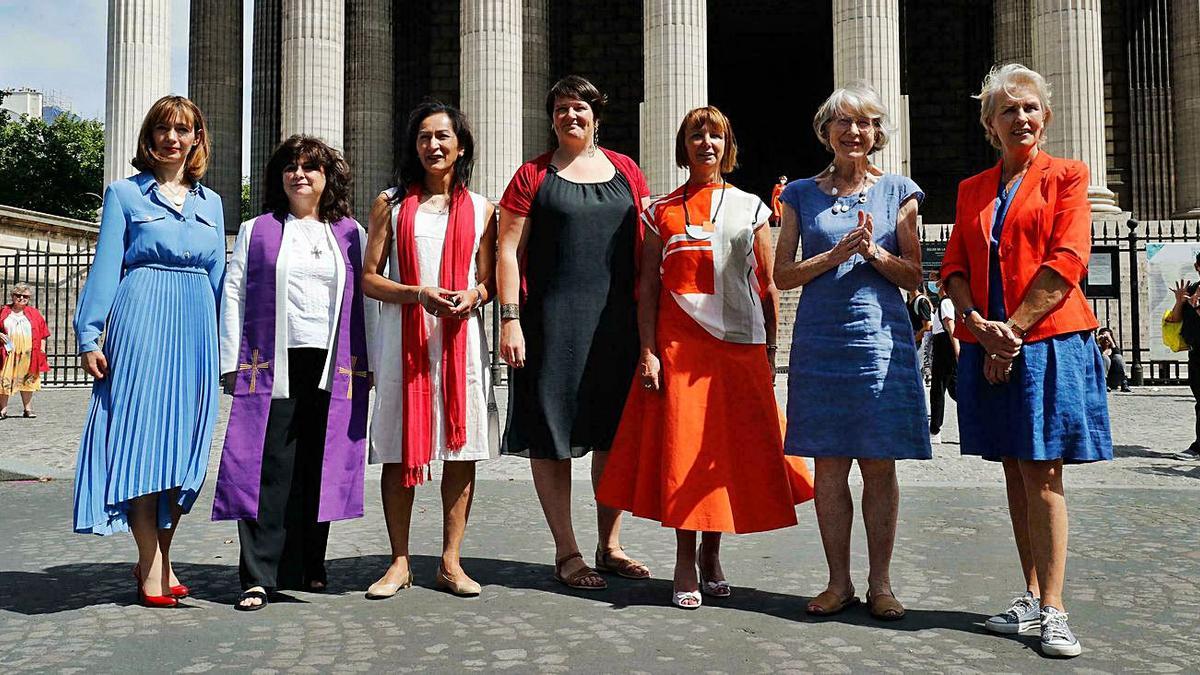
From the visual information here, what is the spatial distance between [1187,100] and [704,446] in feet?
90.0

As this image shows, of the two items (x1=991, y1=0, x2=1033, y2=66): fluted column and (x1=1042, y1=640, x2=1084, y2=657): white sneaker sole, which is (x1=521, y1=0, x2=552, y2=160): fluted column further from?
(x1=1042, y1=640, x2=1084, y2=657): white sneaker sole

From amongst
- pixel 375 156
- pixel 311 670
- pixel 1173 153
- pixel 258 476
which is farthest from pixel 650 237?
pixel 1173 153

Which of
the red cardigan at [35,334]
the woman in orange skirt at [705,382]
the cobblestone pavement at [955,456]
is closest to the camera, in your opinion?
the woman in orange skirt at [705,382]

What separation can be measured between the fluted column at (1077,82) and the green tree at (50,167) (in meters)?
53.3

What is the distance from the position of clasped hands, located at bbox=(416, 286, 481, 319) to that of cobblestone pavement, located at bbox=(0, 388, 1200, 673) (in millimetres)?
1285

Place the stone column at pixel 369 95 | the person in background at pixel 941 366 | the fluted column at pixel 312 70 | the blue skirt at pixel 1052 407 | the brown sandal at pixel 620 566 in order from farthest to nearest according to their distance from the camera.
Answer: the stone column at pixel 369 95 → the fluted column at pixel 312 70 → the person in background at pixel 941 366 → the brown sandal at pixel 620 566 → the blue skirt at pixel 1052 407

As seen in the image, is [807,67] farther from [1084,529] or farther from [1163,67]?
[1084,529]

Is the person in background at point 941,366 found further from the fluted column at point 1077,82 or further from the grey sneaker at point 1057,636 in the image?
the fluted column at point 1077,82

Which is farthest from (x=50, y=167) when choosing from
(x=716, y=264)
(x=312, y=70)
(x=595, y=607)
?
(x=595, y=607)

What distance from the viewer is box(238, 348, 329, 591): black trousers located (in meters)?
4.73

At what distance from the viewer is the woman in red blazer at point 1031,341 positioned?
4.07 meters

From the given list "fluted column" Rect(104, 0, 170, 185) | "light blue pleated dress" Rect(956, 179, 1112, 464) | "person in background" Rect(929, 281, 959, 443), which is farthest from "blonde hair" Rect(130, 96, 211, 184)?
"fluted column" Rect(104, 0, 170, 185)

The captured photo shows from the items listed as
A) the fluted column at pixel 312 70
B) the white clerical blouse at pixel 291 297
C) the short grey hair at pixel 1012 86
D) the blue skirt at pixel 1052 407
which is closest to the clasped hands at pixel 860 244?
the short grey hair at pixel 1012 86

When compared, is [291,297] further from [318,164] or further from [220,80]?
[220,80]
